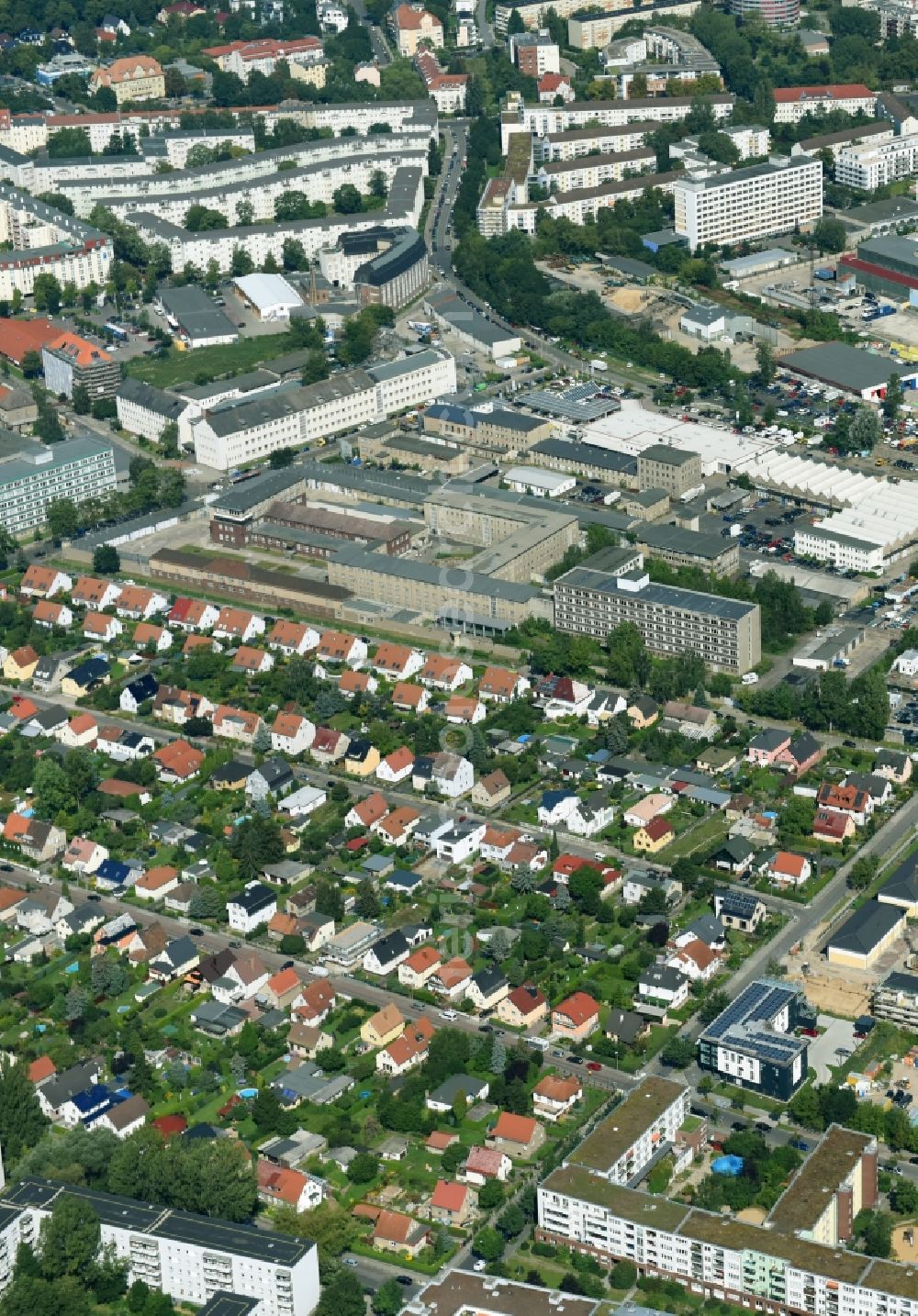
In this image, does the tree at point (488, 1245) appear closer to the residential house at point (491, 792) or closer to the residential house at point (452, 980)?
the residential house at point (452, 980)

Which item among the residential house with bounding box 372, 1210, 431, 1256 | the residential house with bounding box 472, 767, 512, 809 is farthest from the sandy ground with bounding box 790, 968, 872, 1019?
the residential house with bounding box 372, 1210, 431, 1256

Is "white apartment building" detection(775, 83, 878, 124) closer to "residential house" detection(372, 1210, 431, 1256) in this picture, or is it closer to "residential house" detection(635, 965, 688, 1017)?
"residential house" detection(635, 965, 688, 1017)

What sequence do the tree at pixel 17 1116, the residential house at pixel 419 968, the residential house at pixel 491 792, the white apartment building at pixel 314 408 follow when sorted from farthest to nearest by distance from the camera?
the white apartment building at pixel 314 408
the residential house at pixel 491 792
the residential house at pixel 419 968
the tree at pixel 17 1116

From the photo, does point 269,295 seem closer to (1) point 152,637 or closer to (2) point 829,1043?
(1) point 152,637

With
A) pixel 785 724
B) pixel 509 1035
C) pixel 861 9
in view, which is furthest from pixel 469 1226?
pixel 861 9

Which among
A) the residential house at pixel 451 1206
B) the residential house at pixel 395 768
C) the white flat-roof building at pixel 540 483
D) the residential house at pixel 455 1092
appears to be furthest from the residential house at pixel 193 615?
the residential house at pixel 451 1206

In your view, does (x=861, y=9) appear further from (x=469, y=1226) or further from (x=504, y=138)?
(x=469, y=1226)

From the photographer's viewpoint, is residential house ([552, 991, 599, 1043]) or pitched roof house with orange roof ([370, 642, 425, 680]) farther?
pitched roof house with orange roof ([370, 642, 425, 680])
